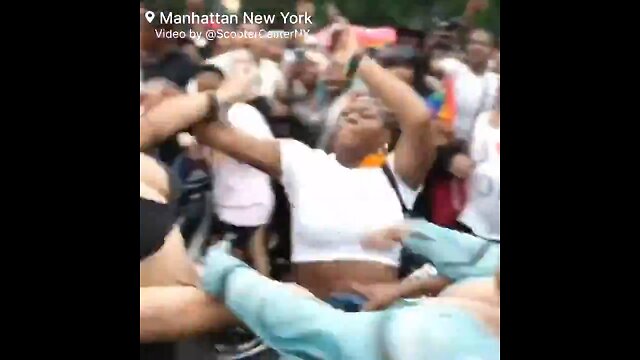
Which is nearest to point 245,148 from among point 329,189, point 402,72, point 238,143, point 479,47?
point 238,143

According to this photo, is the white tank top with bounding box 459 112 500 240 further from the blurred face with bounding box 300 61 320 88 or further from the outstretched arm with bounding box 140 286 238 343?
the outstretched arm with bounding box 140 286 238 343

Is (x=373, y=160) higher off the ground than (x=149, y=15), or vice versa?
(x=149, y=15)

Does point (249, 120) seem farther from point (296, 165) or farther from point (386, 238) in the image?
point (386, 238)

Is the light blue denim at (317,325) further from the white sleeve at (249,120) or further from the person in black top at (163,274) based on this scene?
the white sleeve at (249,120)

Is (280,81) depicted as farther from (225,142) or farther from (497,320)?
(497,320)

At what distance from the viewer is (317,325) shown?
968 mm

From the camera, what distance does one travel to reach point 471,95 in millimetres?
980

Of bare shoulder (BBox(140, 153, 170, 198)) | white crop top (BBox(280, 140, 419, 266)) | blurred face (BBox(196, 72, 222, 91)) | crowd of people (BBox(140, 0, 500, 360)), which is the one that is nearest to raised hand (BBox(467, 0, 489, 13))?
crowd of people (BBox(140, 0, 500, 360))

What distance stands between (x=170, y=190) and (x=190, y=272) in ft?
0.34


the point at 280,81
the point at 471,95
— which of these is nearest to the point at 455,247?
the point at 471,95

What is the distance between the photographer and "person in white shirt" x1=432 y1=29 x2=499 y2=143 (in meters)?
0.98

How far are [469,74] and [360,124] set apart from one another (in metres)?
0.15

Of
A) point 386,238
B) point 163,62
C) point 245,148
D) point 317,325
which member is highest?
point 163,62

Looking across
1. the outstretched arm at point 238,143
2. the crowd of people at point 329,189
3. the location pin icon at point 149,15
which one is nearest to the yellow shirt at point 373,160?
the crowd of people at point 329,189
